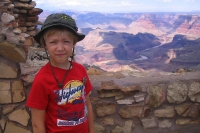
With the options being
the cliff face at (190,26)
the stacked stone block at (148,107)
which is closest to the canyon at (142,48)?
the cliff face at (190,26)

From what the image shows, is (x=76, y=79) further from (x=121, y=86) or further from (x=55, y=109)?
(x=121, y=86)

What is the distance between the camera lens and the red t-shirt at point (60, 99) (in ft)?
3.35

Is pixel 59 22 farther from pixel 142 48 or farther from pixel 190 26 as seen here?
pixel 190 26

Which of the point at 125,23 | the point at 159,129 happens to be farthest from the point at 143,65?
the point at 125,23

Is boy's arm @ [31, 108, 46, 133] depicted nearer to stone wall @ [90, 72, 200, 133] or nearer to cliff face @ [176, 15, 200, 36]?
stone wall @ [90, 72, 200, 133]

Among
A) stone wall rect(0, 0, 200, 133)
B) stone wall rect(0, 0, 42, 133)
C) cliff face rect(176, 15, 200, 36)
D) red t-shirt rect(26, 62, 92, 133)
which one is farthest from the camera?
cliff face rect(176, 15, 200, 36)

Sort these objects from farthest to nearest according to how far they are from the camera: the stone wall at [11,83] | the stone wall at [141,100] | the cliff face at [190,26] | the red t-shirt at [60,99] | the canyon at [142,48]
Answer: the cliff face at [190,26], the canyon at [142,48], the stone wall at [141,100], the stone wall at [11,83], the red t-shirt at [60,99]

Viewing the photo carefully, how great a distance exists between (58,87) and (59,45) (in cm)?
19

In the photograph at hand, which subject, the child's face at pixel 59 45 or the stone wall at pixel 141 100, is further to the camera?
the stone wall at pixel 141 100

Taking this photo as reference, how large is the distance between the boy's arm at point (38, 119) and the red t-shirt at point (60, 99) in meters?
0.03

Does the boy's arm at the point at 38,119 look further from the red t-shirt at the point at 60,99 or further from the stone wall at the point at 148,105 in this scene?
the stone wall at the point at 148,105

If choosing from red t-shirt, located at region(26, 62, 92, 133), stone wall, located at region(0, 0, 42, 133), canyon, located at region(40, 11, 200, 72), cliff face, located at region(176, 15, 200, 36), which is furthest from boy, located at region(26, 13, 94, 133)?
cliff face, located at region(176, 15, 200, 36)

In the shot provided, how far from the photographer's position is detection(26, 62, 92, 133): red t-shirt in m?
1.02

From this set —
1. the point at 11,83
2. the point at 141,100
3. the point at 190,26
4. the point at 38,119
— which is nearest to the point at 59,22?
the point at 38,119
